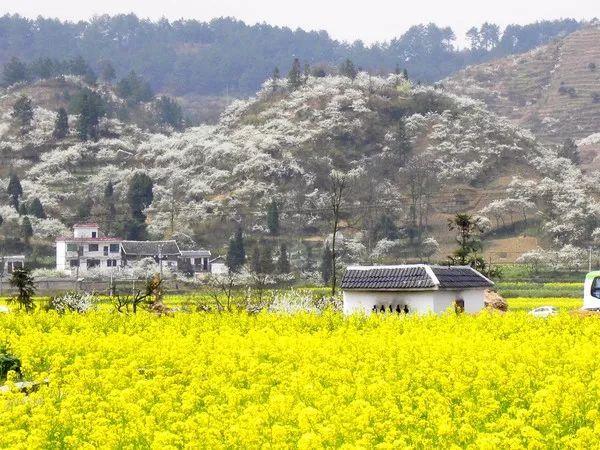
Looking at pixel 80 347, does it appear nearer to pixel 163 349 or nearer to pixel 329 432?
pixel 163 349

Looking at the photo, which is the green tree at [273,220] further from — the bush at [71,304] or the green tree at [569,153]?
the bush at [71,304]

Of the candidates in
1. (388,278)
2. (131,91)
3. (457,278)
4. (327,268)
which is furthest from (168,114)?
(388,278)

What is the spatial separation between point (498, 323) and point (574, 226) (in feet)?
258

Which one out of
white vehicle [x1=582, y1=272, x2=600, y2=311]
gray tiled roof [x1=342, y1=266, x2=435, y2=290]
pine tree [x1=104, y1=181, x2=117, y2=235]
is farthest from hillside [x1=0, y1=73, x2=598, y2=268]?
gray tiled roof [x1=342, y1=266, x2=435, y2=290]

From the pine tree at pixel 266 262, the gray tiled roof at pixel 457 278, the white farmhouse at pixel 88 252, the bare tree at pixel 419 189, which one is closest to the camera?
the gray tiled roof at pixel 457 278

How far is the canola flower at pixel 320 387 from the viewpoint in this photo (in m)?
11.0

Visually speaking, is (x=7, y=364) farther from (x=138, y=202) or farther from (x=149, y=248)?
(x=138, y=202)

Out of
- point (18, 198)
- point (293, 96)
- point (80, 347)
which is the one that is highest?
point (293, 96)

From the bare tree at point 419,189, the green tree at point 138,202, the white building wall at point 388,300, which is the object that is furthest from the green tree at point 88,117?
the white building wall at point 388,300

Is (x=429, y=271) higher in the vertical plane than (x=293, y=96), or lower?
lower

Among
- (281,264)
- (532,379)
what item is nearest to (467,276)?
(532,379)

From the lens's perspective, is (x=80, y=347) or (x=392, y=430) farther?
(x=80, y=347)

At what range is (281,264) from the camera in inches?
3295

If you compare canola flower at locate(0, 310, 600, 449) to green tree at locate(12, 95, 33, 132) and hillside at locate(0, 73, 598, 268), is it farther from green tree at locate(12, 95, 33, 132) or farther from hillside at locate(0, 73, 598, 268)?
green tree at locate(12, 95, 33, 132)
